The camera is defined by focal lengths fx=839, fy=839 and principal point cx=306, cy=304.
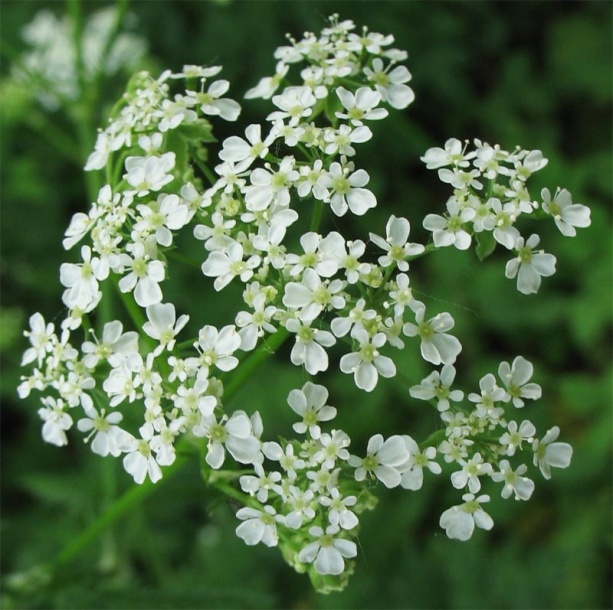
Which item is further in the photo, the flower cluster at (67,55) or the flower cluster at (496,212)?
the flower cluster at (67,55)

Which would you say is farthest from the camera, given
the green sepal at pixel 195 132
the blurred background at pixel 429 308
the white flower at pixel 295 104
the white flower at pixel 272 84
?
the blurred background at pixel 429 308

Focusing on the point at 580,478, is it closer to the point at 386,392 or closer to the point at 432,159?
the point at 386,392

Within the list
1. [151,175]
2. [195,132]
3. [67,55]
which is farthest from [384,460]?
[67,55]

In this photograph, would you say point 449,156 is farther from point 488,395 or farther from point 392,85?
point 488,395

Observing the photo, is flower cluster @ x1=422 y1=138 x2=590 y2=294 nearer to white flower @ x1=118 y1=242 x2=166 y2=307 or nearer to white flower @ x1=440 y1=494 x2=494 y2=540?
white flower @ x1=440 y1=494 x2=494 y2=540

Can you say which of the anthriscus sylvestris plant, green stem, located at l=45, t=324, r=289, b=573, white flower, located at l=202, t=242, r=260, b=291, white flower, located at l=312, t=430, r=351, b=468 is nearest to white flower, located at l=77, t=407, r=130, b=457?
the anthriscus sylvestris plant

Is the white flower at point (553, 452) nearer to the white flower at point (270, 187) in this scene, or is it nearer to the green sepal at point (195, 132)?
the white flower at point (270, 187)

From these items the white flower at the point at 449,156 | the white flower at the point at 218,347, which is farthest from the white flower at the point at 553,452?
the white flower at the point at 218,347
